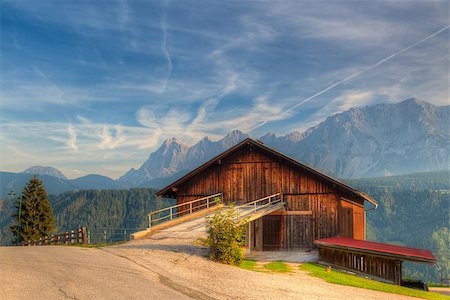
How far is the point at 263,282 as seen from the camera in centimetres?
1744

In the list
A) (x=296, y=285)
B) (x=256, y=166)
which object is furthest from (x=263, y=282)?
(x=256, y=166)

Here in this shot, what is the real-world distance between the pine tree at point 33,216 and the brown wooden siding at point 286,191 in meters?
37.8

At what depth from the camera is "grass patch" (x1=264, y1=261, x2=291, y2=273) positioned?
21.7m

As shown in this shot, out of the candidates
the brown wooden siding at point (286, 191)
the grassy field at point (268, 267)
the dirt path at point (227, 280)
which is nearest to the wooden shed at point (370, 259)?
the grassy field at point (268, 267)

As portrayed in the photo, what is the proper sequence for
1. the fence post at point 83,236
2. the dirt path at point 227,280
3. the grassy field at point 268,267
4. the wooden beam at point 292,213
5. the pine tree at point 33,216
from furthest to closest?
the pine tree at point 33,216
the fence post at point 83,236
the wooden beam at point 292,213
the grassy field at point 268,267
the dirt path at point 227,280

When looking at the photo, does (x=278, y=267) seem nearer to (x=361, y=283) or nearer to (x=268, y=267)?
(x=268, y=267)

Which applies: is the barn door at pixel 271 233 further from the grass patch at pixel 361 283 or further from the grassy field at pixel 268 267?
the grass patch at pixel 361 283

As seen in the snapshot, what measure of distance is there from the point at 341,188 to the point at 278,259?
8.68 metres

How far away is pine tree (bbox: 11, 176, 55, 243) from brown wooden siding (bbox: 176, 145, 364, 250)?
37.8m

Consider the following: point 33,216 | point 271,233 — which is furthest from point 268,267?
point 33,216

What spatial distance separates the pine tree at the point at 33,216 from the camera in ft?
214

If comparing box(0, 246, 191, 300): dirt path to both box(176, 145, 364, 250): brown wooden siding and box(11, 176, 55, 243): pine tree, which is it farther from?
box(11, 176, 55, 243): pine tree

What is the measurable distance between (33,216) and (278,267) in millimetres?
55337

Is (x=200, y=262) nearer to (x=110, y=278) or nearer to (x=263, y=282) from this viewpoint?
(x=263, y=282)
